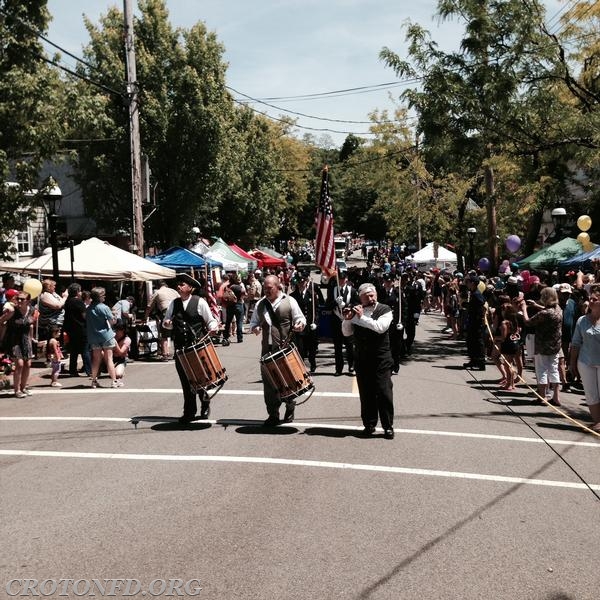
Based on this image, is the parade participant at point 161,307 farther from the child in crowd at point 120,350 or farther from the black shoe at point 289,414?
the black shoe at point 289,414

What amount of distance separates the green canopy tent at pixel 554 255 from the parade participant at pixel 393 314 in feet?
29.5

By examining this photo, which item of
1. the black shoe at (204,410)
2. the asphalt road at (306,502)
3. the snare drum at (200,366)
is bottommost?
the asphalt road at (306,502)

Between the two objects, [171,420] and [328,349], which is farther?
[328,349]

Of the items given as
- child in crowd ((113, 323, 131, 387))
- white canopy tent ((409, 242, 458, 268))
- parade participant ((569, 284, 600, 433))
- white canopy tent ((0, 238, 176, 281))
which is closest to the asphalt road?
parade participant ((569, 284, 600, 433))

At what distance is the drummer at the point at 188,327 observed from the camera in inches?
374

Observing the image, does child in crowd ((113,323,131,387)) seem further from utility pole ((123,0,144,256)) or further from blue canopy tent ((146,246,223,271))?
blue canopy tent ((146,246,223,271))

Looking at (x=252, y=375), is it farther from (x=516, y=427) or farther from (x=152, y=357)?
(x=516, y=427)

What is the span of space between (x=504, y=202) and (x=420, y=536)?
28565 mm

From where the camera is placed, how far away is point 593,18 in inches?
720

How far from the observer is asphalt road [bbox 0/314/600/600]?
480cm

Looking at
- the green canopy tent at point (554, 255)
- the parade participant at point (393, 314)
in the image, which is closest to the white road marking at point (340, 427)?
the parade participant at point (393, 314)

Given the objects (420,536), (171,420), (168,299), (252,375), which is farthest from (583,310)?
(168,299)

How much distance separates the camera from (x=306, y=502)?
628 centimetres

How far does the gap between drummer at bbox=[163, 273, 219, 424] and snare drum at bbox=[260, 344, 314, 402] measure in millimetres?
973
